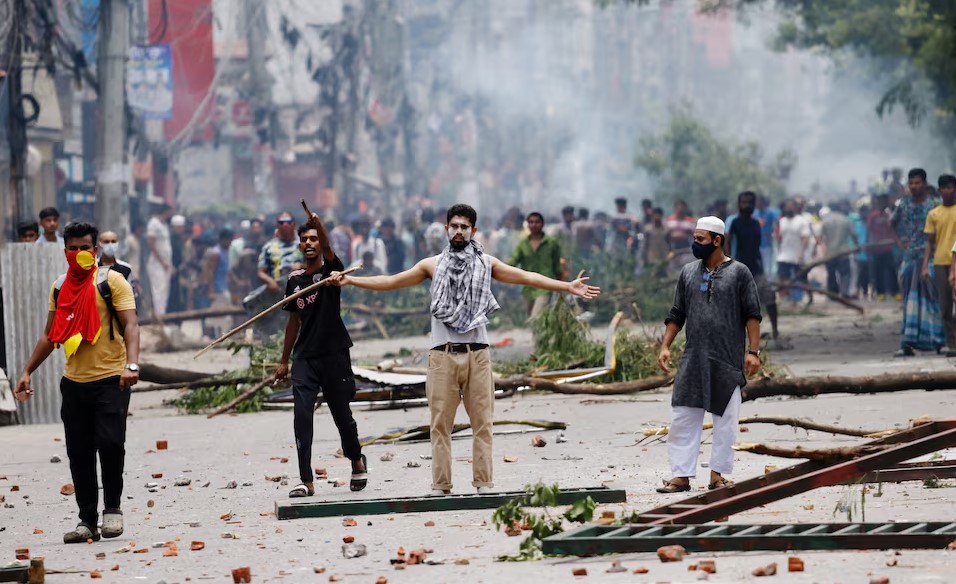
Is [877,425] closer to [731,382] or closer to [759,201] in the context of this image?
[731,382]

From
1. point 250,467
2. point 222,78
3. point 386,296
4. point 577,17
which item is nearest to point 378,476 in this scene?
point 250,467

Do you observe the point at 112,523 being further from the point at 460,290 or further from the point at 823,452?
the point at 823,452

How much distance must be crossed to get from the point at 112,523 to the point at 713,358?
3.22 metres

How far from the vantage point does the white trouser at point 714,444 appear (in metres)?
8.70

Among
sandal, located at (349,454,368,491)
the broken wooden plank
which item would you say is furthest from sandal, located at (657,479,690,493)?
sandal, located at (349,454,368,491)

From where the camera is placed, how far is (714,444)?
874 centimetres

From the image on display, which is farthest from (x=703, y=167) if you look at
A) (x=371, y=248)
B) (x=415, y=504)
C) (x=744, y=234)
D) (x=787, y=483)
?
(x=787, y=483)

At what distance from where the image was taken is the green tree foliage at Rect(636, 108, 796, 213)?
49531mm

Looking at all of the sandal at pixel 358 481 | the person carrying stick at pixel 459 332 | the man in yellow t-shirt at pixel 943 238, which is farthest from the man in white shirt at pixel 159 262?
the person carrying stick at pixel 459 332

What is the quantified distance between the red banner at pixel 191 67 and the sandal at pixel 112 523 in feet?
107

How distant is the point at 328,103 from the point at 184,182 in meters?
5.51

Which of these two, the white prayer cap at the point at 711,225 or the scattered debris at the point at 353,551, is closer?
the scattered debris at the point at 353,551

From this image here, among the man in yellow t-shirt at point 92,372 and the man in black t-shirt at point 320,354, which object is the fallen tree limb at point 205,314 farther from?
the man in yellow t-shirt at point 92,372

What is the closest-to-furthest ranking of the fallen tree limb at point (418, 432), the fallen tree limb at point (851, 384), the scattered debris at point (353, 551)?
the scattered debris at point (353, 551), the fallen tree limb at point (851, 384), the fallen tree limb at point (418, 432)
